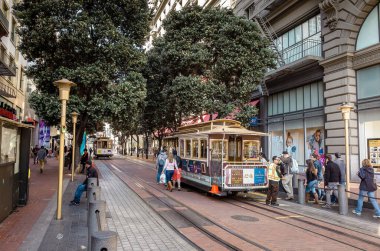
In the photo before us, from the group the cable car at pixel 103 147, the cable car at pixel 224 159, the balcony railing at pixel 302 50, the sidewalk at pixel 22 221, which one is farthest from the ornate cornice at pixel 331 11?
the cable car at pixel 103 147

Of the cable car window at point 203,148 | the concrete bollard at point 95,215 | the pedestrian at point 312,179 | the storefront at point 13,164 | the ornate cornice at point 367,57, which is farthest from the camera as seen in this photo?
the ornate cornice at point 367,57

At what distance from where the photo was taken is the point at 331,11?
62.7 ft

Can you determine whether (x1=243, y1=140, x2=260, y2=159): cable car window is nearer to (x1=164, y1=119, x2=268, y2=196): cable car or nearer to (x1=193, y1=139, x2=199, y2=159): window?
(x1=164, y1=119, x2=268, y2=196): cable car

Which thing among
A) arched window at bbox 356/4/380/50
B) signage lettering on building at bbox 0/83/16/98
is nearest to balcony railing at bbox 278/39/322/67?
arched window at bbox 356/4/380/50

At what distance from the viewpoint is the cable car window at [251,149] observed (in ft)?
47.5

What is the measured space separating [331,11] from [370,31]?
103 inches

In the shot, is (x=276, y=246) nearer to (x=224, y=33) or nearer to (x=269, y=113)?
(x=224, y=33)

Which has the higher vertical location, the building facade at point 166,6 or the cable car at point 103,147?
the building facade at point 166,6

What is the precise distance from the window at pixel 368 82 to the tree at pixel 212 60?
564cm

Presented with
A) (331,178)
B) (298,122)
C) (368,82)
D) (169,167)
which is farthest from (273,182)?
(298,122)

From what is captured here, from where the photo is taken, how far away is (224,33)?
20.9m

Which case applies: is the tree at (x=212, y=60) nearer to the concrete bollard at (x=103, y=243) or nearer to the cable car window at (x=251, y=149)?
the cable car window at (x=251, y=149)

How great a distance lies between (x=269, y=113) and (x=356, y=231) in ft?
59.0

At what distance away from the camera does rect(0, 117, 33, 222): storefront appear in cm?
842
